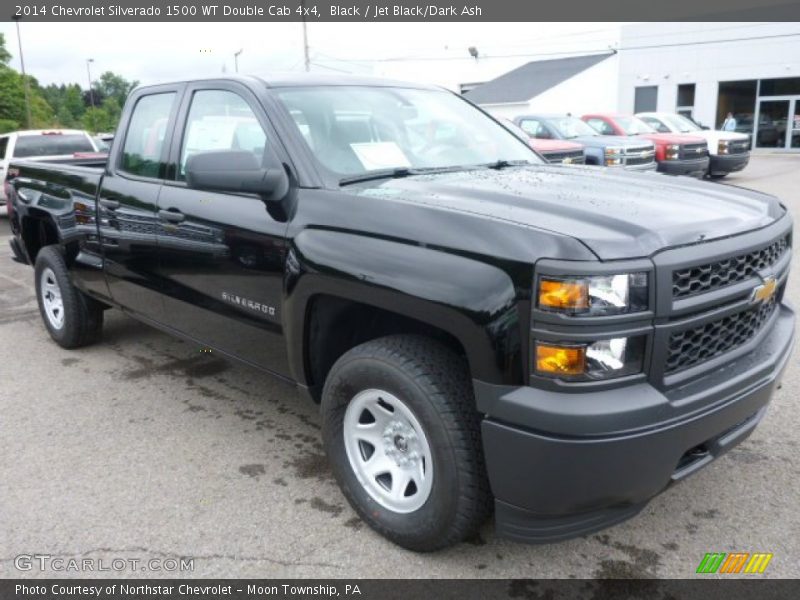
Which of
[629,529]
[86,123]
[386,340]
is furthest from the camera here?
[86,123]

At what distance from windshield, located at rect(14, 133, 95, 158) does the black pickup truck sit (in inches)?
384

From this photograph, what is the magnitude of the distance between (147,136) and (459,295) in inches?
109

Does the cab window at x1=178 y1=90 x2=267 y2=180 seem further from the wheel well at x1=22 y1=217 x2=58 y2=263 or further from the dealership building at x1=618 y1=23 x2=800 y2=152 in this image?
the dealership building at x1=618 y1=23 x2=800 y2=152

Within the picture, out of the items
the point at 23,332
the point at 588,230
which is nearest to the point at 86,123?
the point at 23,332

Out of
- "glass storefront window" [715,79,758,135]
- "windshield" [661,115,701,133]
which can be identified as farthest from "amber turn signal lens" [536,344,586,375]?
"glass storefront window" [715,79,758,135]

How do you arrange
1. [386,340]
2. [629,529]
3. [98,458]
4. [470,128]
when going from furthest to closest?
[470,128], [98,458], [629,529], [386,340]

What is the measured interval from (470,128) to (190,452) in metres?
2.37

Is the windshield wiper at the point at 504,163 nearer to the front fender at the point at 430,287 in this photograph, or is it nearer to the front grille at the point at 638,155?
the front fender at the point at 430,287

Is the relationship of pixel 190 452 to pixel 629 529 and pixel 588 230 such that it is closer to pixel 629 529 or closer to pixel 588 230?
pixel 629 529

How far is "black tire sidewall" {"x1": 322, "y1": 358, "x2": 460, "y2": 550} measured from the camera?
2506 millimetres

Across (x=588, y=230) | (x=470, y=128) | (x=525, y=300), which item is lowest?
(x=525, y=300)

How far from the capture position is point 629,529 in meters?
2.97

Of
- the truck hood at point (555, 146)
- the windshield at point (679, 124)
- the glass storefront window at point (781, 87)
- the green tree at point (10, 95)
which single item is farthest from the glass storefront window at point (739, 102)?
the green tree at point (10, 95)

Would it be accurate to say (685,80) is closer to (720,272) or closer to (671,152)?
(671,152)
